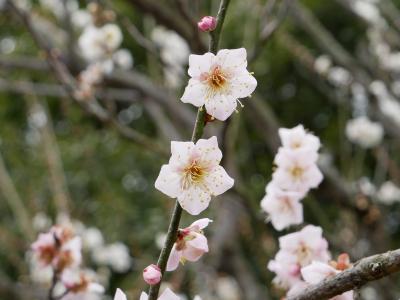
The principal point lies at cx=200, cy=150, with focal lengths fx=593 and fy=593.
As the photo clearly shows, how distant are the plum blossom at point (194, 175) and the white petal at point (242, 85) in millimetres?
103

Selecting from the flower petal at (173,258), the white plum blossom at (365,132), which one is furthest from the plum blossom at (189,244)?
the white plum blossom at (365,132)

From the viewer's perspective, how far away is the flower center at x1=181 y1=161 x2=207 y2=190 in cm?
98

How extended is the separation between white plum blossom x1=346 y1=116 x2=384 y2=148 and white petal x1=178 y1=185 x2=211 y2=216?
3.25 metres

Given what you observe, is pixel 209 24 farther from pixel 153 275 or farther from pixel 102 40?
pixel 102 40

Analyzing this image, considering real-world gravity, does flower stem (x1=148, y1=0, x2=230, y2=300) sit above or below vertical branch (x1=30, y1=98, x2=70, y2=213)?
below

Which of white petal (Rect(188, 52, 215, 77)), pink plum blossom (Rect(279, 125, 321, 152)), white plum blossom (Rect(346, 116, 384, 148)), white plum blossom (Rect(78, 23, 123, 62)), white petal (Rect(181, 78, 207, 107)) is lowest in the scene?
white petal (Rect(181, 78, 207, 107))

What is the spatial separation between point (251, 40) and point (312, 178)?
7.03 feet

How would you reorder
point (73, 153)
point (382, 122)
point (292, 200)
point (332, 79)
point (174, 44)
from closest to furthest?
point (292, 200), point (382, 122), point (332, 79), point (174, 44), point (73, 153)

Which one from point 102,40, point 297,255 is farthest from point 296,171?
point 102,40

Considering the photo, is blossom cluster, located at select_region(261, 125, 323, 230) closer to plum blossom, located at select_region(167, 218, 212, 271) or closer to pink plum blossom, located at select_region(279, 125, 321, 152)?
pink plum blossom, located at select_region(279, 125, 321, 152)

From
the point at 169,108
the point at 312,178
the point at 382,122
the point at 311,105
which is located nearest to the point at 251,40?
the point at 169,108

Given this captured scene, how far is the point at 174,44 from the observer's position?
4.02 metres

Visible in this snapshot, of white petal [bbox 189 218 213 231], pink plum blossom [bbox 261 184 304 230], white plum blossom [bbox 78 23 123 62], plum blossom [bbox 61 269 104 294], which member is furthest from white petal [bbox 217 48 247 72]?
white plum blossom [bbox 78 23 123 62]

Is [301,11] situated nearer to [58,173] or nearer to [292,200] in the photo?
[58,173]
